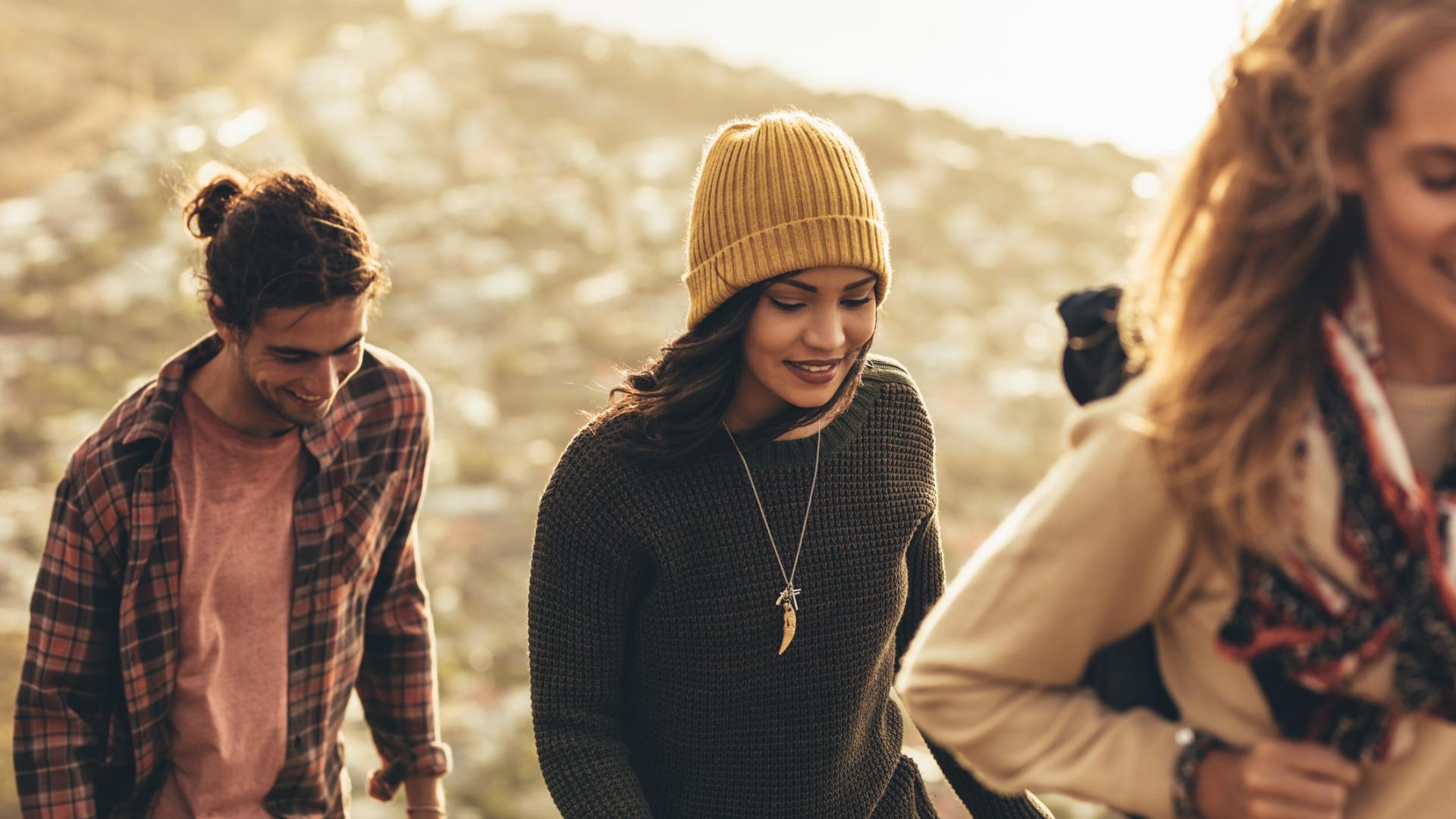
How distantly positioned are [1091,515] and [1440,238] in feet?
1.30

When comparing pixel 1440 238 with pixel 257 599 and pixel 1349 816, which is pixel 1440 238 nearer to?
pixel 1349 816

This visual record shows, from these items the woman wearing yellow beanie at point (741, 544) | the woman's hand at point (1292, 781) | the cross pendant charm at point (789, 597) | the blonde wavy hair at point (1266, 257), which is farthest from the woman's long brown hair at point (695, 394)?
the woman's hand at point (1292, 781)

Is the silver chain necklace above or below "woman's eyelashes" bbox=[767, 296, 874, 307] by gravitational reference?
below

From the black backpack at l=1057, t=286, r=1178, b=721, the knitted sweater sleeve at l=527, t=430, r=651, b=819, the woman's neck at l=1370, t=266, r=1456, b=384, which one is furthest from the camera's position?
the knitted sweater sleeve at l=527, t=430, r=651, b=819

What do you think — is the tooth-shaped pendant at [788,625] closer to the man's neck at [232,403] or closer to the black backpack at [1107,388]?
the black backpack at [1107,388]

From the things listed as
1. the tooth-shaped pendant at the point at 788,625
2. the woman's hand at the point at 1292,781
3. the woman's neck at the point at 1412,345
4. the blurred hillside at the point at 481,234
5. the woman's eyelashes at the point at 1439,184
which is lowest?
the woman's hand at the point at 1292,781

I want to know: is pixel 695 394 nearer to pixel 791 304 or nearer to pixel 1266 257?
pixel 791 304

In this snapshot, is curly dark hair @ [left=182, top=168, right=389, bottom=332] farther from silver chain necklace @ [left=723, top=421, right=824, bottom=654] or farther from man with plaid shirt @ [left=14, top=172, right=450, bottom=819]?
silver chain necklace @ [left=723, top=421, right=824, bottom=654]

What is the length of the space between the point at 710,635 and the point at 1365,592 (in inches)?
41.6

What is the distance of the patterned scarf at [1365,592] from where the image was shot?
1.16 m

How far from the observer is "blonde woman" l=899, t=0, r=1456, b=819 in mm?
1171

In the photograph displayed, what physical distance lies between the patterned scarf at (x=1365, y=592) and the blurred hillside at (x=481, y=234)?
13.8ft

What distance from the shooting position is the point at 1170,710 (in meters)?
1.44

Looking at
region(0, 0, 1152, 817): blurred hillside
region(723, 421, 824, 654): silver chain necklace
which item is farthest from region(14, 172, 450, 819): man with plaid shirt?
region(0, 0, 1152, 817): blurred hillside
